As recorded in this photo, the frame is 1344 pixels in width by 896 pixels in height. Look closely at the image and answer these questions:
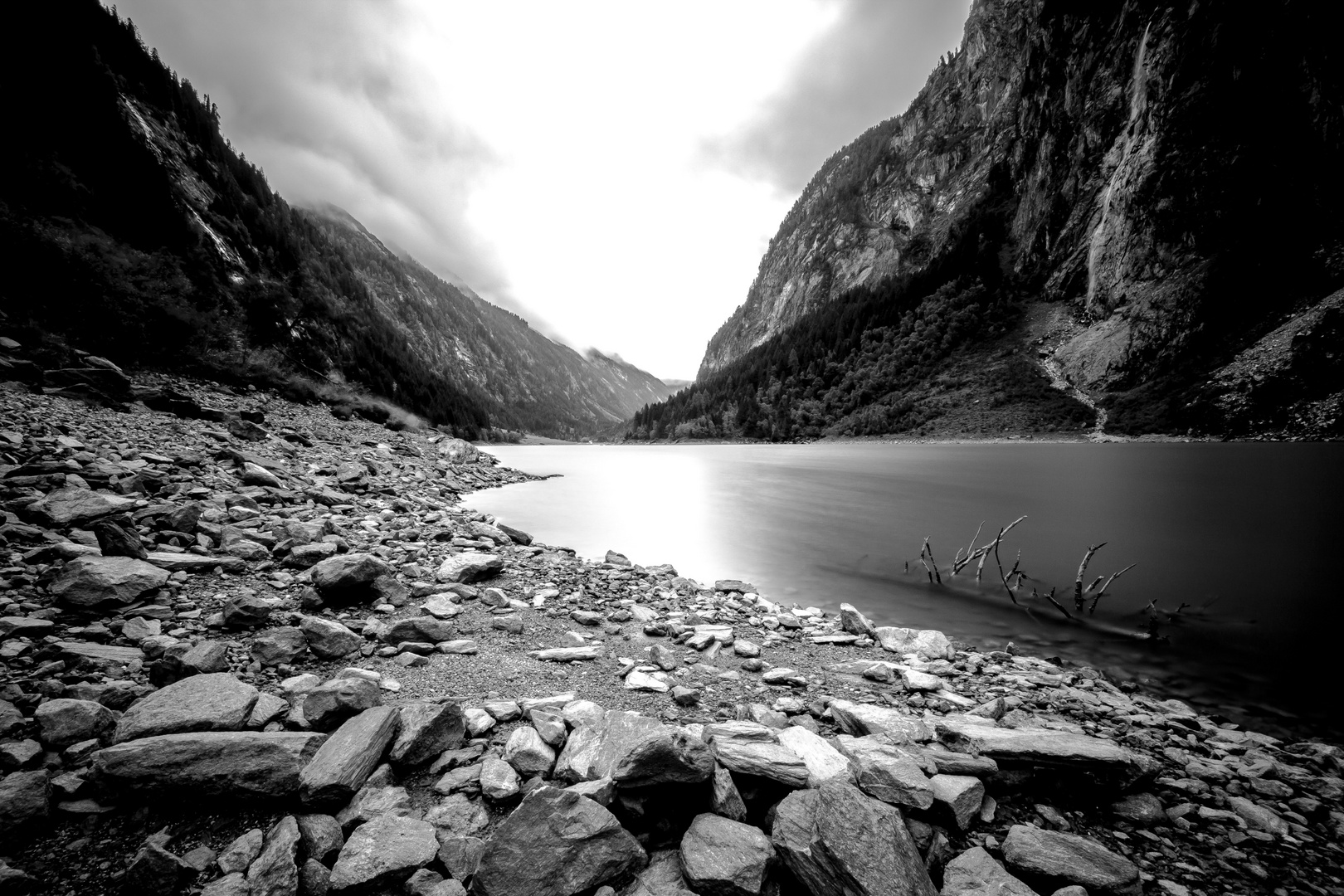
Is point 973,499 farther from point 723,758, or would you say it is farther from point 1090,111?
point 1090,111

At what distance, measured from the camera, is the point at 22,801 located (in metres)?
1.84

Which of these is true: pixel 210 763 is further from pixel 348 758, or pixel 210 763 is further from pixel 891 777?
pixel 891 777

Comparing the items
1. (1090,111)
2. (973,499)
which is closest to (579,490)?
(973,499)

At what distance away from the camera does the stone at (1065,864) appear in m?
2.19

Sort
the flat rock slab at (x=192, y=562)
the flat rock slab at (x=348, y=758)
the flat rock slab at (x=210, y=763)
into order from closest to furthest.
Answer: the flat rock slab at (x=210, y=763)
the flat rock slab at (x=348, y=758)
the flat rock slab at (x=192, y=562)

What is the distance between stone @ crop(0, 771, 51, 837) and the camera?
1.78 m

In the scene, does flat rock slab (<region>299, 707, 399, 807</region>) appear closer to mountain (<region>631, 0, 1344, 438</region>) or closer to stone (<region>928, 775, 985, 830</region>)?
stone (<region>928, 775, 985, 830</region>)

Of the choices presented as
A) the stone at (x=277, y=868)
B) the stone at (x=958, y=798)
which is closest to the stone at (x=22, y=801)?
the stone at (x=277, y=868)

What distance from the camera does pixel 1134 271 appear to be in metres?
64.1

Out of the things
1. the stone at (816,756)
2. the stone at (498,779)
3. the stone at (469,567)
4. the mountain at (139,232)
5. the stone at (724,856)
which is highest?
the mountain at (139,232)

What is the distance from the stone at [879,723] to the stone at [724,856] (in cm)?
156

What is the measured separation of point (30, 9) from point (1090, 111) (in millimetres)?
123735

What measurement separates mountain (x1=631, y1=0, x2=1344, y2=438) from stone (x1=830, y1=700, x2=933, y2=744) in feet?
206

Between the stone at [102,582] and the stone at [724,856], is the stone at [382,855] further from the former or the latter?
the stone at [102,582]
